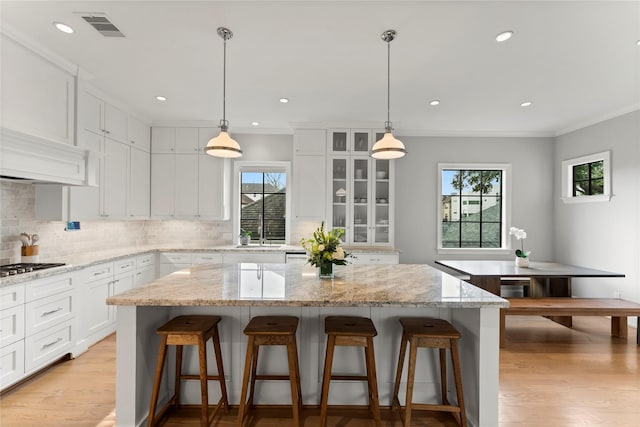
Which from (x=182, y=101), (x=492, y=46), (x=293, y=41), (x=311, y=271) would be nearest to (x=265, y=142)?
(x=182, y=101)

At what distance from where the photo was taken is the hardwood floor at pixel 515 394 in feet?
7.06

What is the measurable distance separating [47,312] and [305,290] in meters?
2.38

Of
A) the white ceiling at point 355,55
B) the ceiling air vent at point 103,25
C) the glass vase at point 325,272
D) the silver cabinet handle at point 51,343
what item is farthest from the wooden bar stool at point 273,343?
the ceiling air vent at point 103,25

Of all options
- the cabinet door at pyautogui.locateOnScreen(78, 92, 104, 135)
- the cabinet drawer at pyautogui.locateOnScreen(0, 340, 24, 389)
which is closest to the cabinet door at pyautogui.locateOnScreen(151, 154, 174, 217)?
the cabinet door at pyautogui.locateOnScreen(78, 92, 104, 135)

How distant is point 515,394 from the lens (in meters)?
2.51

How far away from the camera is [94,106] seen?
11.9 ft

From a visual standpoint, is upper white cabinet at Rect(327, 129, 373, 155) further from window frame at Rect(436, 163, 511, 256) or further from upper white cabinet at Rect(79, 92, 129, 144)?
upper white cabinet at Rect(79, 92, 129, 144)

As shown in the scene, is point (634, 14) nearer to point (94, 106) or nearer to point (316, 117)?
point (316, 117)

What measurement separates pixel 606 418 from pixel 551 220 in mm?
3868

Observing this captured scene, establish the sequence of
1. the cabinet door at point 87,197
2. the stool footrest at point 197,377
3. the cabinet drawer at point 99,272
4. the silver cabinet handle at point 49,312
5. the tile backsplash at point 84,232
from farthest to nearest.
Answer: the cabinet door at point 87,197 < the cabinet drawer at point 99,272 < the tile backsplash at point 84,232 < the silver cabinet handle at point 49,312 < the stool footrest at point 197,377

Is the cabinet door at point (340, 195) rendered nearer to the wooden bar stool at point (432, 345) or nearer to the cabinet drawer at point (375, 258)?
the cabinet drawer at point (375, 258)

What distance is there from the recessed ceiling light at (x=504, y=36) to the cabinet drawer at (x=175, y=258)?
14.3 ft

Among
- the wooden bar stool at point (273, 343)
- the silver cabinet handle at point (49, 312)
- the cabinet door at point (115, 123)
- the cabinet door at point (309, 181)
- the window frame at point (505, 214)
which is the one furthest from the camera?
the window frame at point (505, 214)

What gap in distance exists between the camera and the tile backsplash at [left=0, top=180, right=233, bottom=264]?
117 inches
